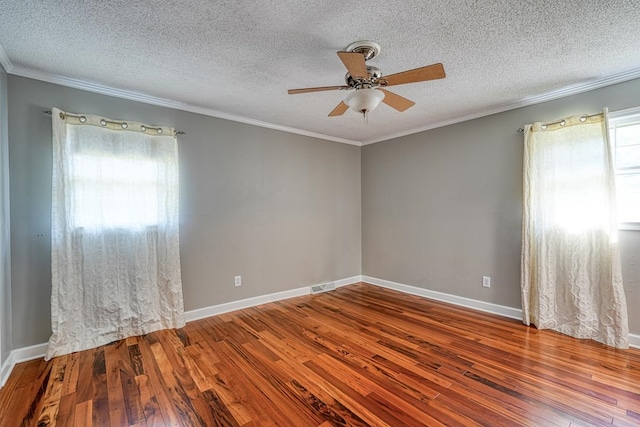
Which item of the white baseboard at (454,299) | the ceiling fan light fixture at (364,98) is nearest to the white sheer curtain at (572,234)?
the white baseboard at (454,299)

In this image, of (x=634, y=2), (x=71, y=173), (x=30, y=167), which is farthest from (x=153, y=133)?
(x=634, y=2)

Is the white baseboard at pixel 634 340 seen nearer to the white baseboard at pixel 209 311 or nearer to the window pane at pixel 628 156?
the window pane at pixel 628 156

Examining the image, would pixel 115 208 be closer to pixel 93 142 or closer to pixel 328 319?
pixel 93 142

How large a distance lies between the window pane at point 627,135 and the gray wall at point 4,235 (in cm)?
530

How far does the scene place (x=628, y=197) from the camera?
2617mm

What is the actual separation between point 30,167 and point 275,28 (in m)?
2.43

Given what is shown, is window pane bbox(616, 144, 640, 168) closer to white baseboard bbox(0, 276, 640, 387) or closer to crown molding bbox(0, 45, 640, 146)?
crown molding bbox(0, 45, 640, 146)

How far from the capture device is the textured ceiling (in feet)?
5.50

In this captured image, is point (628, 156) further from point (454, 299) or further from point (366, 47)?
point (366, 47)

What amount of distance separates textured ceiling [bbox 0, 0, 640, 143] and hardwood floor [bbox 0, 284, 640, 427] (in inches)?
94.7

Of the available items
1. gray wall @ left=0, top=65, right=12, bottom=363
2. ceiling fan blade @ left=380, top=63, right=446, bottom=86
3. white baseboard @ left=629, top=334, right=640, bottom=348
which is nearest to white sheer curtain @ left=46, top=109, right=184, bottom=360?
gray wall @ left=0, top=65, right=12, bottom=363

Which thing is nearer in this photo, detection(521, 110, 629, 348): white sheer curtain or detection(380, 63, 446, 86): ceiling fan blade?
detection(380, 63, 446, 86): ceiling fan blade

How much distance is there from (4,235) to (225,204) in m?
1.86

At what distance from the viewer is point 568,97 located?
2861mm
